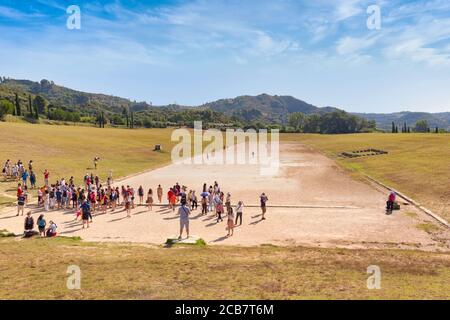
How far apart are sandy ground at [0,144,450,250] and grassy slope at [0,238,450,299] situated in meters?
2.29

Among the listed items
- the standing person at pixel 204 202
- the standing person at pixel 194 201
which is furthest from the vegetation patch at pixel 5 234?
the standing person at pixel 194 201

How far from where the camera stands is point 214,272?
39.4 ft

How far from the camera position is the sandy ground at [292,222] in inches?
699

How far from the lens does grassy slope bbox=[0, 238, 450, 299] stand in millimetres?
10094

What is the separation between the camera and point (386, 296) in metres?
9.81

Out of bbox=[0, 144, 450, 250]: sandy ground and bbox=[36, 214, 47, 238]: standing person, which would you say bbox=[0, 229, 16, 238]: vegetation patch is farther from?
bbox=[36, 214, 47, 238]: standing person

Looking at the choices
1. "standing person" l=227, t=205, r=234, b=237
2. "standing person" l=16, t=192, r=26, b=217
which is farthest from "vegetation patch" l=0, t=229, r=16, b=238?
"standing person" l=227, t=205, r=234, b=237

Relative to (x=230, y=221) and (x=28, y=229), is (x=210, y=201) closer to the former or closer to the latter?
(x=230, y=221)

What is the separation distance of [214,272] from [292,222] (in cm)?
1014

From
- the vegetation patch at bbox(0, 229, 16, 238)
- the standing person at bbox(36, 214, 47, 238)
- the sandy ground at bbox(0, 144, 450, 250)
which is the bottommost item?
the sandy ground at bbox(0, 144, 450, 250)

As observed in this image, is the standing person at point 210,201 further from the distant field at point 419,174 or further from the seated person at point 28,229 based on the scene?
the distant field at point 419,174
